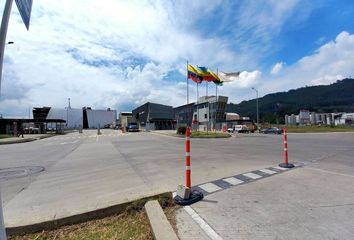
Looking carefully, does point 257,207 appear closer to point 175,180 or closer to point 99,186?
point 175,180

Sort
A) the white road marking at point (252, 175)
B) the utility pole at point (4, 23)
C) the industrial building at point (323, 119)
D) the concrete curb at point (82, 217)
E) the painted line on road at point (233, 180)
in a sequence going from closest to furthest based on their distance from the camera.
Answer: the utility pole at point (4, 23), the concrete curb at point (82, 217), the painted line on road at point (233, 180), the white road marking at point (252, 175), the industrial building at point (323, 119)

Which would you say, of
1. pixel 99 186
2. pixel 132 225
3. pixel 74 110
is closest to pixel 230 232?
pixel 132 225

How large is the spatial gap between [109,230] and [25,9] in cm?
326

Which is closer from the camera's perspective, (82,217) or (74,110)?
(82,217)

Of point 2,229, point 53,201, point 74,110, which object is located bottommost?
point 53,201

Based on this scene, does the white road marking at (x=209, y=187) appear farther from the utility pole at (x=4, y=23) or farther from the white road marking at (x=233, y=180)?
the utility pole at (x=4, y=23)

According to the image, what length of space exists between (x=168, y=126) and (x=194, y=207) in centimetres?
10802

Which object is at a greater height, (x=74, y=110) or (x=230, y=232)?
(x=74, y=110)

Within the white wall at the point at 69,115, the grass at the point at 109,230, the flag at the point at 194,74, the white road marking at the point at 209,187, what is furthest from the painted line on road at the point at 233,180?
the white wall at the point at 69,115

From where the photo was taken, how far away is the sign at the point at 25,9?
327 cm

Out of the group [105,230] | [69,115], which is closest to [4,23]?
[105,230]

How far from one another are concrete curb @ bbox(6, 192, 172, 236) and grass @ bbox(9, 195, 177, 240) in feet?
0.26

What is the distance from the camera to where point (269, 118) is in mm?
177875

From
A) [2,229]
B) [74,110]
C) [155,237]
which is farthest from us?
[74,110]
